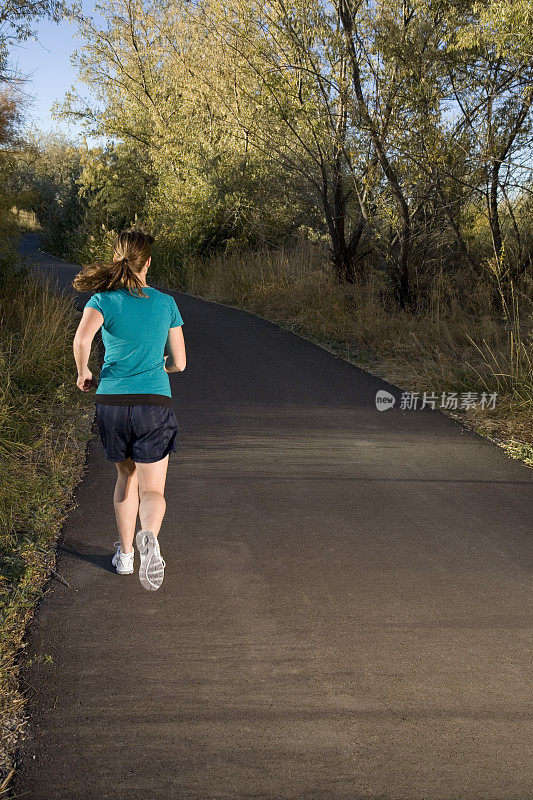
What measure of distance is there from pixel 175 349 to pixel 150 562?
119 centimetres

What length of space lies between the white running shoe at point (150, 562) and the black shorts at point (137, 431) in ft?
1.39

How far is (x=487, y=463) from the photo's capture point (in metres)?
7.30

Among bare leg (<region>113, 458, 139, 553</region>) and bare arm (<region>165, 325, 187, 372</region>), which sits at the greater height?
bare arm (<region>165, 325, 187, 372</region>)

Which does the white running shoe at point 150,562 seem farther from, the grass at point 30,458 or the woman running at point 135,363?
the grass at point 30,458

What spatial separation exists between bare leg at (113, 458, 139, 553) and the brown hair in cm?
101

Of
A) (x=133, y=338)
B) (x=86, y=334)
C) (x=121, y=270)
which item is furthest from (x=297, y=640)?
(x=121, y=270)

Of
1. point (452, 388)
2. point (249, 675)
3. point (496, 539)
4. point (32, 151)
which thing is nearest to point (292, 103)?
point (32, 151)

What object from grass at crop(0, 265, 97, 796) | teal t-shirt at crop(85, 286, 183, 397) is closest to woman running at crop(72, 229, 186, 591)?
teal t-shirt at crop(85, 286, 183, 397)

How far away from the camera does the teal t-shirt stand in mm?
4215

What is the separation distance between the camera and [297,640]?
3938 mm

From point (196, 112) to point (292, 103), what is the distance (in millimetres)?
11223

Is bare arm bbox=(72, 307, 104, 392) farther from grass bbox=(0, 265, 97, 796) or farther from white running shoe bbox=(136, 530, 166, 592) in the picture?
grass bbox=(0, 265, 97, 796)

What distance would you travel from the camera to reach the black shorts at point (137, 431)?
4.28 metres

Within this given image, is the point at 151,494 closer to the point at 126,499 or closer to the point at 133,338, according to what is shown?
the point at 126,499
